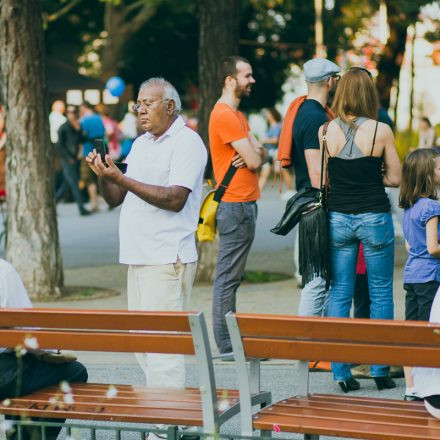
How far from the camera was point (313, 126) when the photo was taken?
7.34 metres

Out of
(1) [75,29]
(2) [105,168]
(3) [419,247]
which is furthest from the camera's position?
(1) [75,29]

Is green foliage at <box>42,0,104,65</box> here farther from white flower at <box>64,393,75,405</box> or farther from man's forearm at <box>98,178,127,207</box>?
white flower at <box>64,393,75,405</box>

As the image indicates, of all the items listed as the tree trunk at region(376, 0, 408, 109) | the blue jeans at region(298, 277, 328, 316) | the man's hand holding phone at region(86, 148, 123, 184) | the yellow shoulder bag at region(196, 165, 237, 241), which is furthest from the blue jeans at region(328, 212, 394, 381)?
the tree trunk at region(376, 0, 408, 109)

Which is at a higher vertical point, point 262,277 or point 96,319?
point 96,319

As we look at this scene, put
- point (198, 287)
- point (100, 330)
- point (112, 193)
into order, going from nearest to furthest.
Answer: point (100, 330) → point (112, 193) → point (198, 287)

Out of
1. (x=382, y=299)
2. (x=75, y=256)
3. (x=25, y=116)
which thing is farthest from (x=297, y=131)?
(x=75, y=256)

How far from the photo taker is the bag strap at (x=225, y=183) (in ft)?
26.0

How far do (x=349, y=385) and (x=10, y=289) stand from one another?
2768mm

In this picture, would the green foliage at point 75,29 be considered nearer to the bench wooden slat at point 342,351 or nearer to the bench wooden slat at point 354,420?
the bench wooden slat at point 354,420

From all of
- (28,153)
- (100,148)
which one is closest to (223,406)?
(100,148)

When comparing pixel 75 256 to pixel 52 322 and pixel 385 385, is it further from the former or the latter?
pixel 52 322

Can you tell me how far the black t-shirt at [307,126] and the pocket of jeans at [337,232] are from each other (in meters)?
0.62

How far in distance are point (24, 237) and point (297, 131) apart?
4291 mm

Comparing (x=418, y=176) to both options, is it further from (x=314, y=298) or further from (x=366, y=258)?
(x=314, y=298)
